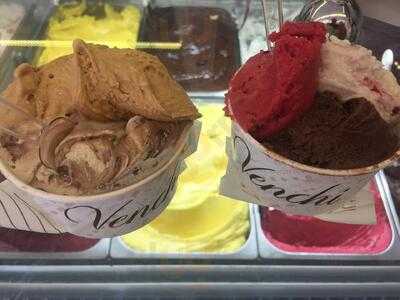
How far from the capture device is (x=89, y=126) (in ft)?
2.29

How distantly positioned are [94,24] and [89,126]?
882 millimetres

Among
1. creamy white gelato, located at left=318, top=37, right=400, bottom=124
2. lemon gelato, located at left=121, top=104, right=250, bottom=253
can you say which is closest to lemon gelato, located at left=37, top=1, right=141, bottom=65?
lemon gelato, located at left=121, top=104, right=250, bottom=253

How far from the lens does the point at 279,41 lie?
74cm

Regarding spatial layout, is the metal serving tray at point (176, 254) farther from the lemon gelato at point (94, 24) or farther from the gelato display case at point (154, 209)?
the lemon gelato at point (94, 24)

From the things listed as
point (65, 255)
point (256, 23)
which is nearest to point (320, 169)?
point (65, 255)

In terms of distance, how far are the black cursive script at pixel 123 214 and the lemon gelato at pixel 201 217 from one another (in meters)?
0.09

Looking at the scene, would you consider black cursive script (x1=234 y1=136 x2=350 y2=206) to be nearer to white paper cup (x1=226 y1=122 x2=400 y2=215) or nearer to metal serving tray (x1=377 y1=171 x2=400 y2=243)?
white paper cup (x1=226 y1=122 x2=400 y2=215)

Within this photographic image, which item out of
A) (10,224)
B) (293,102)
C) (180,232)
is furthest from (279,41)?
(10,224)

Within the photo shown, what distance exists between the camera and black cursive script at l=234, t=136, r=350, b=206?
79 cm

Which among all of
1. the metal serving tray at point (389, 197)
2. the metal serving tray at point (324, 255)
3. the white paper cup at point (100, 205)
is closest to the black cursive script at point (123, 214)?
the white paper cup at point (100, 205)

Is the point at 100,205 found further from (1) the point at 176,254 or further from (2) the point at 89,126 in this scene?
(1) the point at 176,254

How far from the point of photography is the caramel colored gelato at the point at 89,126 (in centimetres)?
68

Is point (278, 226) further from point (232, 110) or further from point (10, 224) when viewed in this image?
point (10, 224)

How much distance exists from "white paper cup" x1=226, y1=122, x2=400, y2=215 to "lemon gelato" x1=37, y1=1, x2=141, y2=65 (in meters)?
0.70
